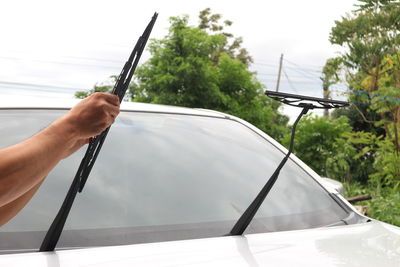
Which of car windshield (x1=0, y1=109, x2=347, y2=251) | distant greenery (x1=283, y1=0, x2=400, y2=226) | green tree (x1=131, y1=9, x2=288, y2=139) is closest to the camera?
car windshield (x1=0, y1=109, x2=347, y2=251)

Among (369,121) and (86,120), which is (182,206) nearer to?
(86,120)

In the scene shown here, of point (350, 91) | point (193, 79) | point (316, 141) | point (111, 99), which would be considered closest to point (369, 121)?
point (350, 91)

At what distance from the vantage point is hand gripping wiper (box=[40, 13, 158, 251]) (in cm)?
131

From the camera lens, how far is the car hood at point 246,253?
4.24 ft

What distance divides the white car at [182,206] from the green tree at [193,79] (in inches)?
475

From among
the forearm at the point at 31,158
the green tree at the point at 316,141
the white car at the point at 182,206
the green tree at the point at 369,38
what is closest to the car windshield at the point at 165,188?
the white car at the point at 182,206

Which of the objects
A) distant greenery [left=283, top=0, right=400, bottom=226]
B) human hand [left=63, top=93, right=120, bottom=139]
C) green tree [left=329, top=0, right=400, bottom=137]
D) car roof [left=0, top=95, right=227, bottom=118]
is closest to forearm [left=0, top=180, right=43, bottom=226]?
human hand [left=63, top=93, right=120, bottom=139]

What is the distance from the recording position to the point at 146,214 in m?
1.70

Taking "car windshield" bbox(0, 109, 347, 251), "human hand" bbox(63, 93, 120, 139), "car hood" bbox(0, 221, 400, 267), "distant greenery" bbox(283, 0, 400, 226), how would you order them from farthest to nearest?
"distant greenery" bbox(283, 0, 400, 226) → "car windshield" bbox(0, 109, 347, 251) → "car hood" bbox(0, 221, 400, 267) → "human hand" bbox(63, 93, 120, 139)

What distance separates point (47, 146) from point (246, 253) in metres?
0.64

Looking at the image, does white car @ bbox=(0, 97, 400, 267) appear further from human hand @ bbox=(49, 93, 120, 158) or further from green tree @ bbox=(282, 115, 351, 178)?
green tree @ bbox=(282, 115, 351, 178)

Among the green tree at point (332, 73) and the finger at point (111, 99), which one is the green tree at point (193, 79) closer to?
the green tree at point (332, 73)

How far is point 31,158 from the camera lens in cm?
107

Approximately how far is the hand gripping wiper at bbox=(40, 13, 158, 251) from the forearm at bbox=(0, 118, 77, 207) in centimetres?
23
